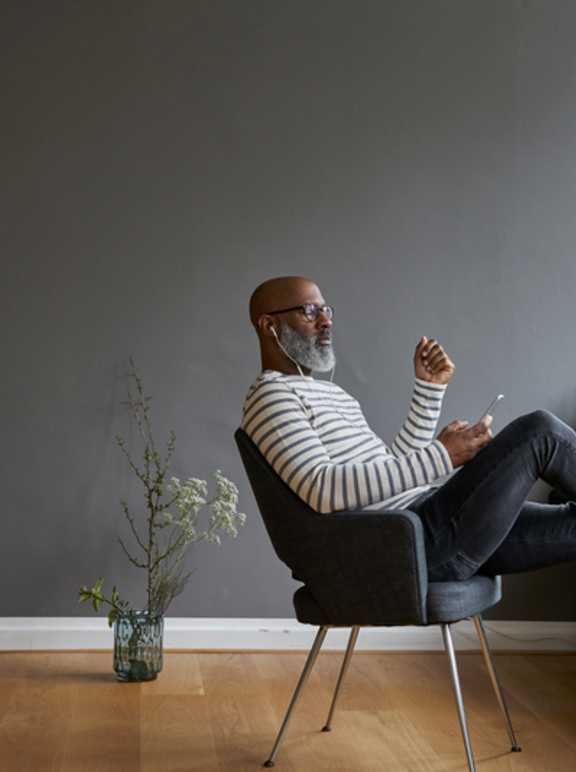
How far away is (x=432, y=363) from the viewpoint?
7.27 feet

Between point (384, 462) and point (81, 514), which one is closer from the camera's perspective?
point (384, 462)

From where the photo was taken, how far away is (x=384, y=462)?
6.10ft

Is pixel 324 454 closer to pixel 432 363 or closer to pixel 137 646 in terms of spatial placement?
pixel 432 363

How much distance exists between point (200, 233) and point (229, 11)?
875 millimetres

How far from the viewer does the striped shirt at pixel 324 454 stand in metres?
1.80

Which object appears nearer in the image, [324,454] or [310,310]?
[324,454]

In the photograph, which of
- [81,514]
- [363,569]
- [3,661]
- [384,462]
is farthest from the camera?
[81,514]

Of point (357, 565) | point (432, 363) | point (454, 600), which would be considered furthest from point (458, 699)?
point (432, 363)

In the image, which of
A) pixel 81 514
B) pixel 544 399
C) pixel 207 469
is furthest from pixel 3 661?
pixel 544 399

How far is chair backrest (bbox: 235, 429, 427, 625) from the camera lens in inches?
66.6

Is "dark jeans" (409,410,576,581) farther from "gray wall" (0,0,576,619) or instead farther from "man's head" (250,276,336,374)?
"gray wall" (0,0,576,619)

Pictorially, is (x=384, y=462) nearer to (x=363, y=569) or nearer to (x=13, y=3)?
(x=363, y=569)

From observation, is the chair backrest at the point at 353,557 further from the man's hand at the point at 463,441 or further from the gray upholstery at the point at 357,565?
the man's hand at the point at 463,441

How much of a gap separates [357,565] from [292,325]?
78 cm
